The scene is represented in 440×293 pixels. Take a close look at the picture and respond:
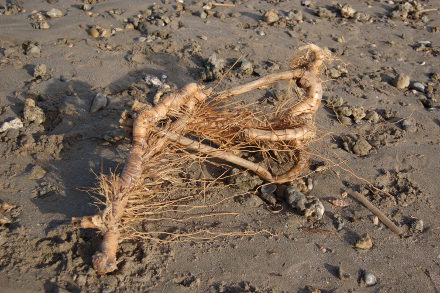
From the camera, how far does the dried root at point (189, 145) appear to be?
2.53 meters

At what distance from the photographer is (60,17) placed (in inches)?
181

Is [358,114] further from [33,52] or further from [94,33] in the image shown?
[33,52]

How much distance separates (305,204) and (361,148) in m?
0.87

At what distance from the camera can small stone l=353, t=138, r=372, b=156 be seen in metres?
3.30

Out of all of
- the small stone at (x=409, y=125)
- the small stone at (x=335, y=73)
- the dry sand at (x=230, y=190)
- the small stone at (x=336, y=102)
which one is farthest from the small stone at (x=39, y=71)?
the small stone at (x=409, y=125)

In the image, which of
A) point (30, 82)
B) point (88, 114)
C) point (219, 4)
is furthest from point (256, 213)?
point (219, 4)

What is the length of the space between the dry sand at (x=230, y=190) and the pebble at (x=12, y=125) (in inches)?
1.8

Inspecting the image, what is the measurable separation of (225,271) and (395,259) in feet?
3.50

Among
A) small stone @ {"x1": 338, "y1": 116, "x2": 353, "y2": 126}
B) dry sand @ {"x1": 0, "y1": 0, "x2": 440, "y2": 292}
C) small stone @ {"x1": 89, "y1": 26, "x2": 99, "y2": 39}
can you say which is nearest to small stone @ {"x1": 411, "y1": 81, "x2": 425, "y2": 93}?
dry sand @ {"x1": 0, "y1": 0, "x2": 440, "y2": 292}

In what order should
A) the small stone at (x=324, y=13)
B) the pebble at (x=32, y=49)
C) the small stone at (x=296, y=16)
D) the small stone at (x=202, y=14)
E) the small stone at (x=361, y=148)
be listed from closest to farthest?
1. the small stone at (x=361, y=148)
2. the pebble at (x=32, y=49)
3. the small stone at (x=202, y=14)
4. the small stone at (x=296, y=16)
5. the small stone at (x=324, y=13)

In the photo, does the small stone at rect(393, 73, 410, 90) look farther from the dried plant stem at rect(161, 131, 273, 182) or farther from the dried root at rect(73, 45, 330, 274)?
the dried plant stem at rect(161, 131, 273, 182)

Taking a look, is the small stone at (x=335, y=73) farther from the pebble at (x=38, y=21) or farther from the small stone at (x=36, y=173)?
the pebble at (x=38, y=21)

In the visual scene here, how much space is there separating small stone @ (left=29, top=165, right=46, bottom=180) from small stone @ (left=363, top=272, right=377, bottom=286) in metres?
2.22

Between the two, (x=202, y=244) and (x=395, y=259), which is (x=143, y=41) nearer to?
(x=202, y=244)
